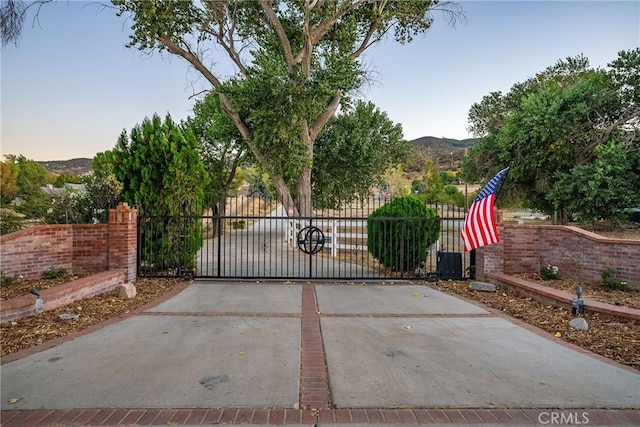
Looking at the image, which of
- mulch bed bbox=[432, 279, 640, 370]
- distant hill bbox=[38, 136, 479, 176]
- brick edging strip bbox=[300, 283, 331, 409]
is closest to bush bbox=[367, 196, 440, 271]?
mulch bed bbox=[432, 279, 640, 370]

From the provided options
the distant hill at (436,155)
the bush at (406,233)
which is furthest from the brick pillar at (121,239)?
the distant hill at (436,155)

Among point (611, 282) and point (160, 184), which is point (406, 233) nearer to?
point (611, 282)

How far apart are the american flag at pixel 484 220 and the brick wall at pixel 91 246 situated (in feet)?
21.8

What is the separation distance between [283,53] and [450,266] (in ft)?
34.2

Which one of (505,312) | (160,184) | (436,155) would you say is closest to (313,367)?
(505,312)

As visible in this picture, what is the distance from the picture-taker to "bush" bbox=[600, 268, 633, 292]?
21.0 feet

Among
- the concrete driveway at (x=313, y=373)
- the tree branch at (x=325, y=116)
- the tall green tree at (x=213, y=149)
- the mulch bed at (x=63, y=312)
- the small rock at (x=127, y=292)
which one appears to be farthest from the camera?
the tall green tree at (x=213, y=149)

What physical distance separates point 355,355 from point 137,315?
3.40 meters

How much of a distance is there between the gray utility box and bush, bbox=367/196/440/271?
603mm

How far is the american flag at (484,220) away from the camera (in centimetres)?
657

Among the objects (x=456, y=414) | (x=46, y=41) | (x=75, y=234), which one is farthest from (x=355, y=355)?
(x=46, y=41)

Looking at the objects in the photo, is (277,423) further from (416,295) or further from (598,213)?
(598,213)

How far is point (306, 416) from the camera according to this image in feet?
9.04

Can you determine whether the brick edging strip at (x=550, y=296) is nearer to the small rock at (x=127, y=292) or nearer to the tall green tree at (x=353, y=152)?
the small rock at (x=127, y=292)
